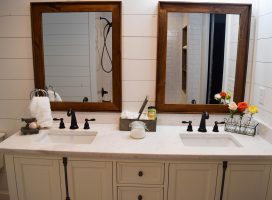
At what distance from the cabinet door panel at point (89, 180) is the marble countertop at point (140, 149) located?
0.08 metres

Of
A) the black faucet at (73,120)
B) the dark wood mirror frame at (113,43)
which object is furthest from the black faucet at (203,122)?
the black faucet at (73,120)

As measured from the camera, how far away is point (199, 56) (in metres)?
1.74

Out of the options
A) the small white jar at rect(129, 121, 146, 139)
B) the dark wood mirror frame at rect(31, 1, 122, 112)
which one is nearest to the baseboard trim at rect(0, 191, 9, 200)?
the dark wood mirror frame at rect(31, 1, 122, 112)

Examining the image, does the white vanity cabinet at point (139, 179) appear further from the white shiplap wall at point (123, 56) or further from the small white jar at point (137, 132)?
the white shiplap wall at point (123, 56)

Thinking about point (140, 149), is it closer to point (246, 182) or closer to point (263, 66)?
point (246, 182)

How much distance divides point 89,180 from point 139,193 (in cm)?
31

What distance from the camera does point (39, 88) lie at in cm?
182

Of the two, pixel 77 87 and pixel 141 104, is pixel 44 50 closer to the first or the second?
pixel 77 87

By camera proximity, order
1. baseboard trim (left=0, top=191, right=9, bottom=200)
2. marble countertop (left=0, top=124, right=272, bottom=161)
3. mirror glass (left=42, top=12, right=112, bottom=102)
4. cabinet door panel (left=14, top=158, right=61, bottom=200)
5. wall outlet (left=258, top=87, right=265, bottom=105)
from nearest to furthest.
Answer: marble countertop (left=0, top=124, right=272, bottom=161)
cabinet door panel (left=14, top=158, right=61, bottom=200)
wall outlet (left=258, top=87, right=265, bottom=105)
mirror glass (left=42, top=12, right=112, bottom=102)
baseboard trim (left=0, top=191, right=9, bottom=200)

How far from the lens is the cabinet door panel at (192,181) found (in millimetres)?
1428

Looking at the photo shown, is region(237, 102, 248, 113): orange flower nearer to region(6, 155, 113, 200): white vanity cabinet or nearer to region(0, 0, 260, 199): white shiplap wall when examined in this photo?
region(0, 0, 260, 199): white shiplap wall

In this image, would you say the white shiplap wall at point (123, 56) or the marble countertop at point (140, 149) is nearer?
the marble countertop at point (140, 149)

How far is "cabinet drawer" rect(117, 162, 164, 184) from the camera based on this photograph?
143 centimetres

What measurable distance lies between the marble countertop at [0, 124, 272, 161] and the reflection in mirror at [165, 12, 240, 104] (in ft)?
1.21
